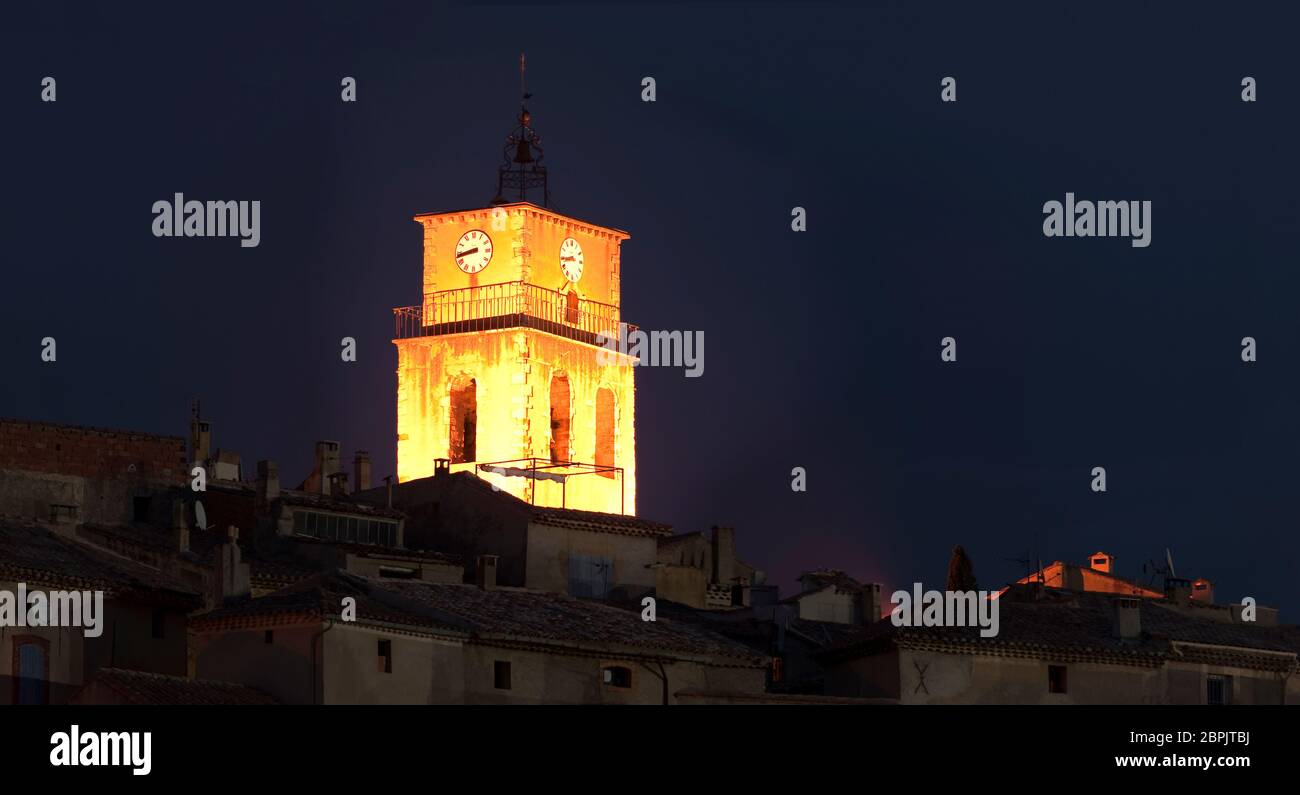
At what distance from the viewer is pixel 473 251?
11581cm

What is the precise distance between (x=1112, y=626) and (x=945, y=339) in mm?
34147

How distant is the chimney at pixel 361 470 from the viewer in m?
102

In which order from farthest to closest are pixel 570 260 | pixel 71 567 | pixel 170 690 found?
pixel 570 260 → pixel 71 567 → pixel 170 690

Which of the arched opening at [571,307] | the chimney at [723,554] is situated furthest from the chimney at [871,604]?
the arched opening at [571,307]

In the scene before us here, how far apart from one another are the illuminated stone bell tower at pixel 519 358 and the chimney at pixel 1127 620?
2821 centimetres

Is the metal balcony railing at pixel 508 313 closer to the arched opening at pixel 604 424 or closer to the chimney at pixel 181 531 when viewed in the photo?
the arched opening at pixel 604 424

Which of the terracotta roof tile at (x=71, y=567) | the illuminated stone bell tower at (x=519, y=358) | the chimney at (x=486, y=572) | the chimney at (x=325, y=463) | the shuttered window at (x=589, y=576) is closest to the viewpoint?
the terracotta roof tile at (x=71, y=567)

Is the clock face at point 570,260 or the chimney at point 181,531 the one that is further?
the clock face at point 570,260

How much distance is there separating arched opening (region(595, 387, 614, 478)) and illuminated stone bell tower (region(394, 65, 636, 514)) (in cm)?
3

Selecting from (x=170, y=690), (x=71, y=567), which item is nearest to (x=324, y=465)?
(x=71, y=567)

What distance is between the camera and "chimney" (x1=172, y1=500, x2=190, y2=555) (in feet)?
288

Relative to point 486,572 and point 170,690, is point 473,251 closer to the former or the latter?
point 486,572

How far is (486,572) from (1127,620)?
44.2 ft
